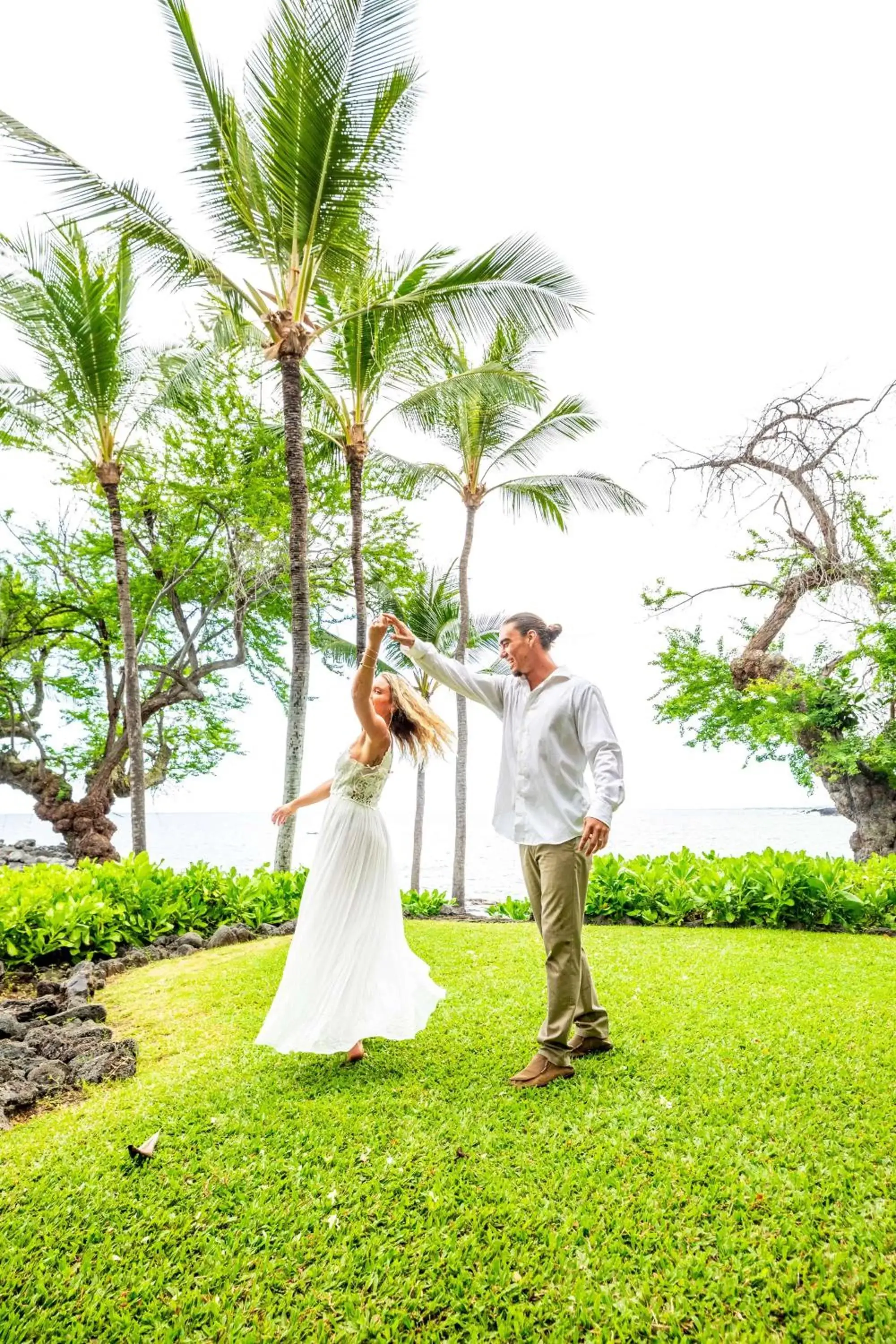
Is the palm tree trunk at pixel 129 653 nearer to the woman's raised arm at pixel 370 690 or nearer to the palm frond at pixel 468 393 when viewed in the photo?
the palm frond at pixel 468 393

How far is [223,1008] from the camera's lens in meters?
5.11

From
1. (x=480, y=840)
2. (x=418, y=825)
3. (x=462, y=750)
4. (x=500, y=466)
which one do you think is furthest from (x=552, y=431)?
(x=480, y=840)

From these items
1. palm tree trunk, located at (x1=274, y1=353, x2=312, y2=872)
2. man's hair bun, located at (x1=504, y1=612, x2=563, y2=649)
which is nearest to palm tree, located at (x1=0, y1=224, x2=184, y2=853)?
palm tree trunk, located at (x1=274, y1=353, x2=312, y2=872)

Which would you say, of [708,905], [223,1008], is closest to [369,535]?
[708,905]

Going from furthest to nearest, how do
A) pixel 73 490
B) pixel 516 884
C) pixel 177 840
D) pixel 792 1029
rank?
pixel 177 840, pixel 516 884, pixel 73 490, pixel 792 1029

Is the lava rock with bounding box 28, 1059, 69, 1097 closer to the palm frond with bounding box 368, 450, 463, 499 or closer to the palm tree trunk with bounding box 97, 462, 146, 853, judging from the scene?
the palm tree trunk with bounding box 97, 462, 146, 853

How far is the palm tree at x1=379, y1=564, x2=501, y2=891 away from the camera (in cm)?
1688

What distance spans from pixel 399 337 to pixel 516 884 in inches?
801

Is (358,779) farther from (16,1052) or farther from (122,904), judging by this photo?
(122,904)

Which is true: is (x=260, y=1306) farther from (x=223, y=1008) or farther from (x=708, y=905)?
(x=708, y=905)

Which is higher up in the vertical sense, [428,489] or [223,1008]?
[428,489]

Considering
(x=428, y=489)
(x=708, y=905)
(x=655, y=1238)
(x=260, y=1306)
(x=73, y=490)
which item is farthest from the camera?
(x=73, y=490)

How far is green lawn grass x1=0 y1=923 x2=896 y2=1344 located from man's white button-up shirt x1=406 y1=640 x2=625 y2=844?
127 cm

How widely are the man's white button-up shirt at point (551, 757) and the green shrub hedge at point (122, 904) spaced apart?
481cm
